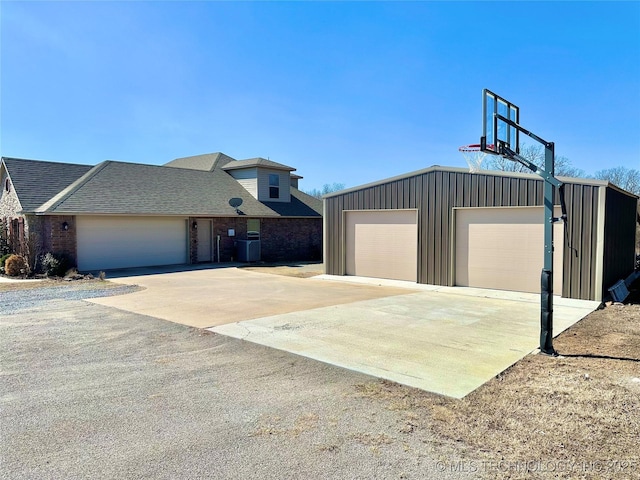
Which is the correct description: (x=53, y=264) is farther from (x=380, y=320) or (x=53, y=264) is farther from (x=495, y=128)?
(x=495, y=128)

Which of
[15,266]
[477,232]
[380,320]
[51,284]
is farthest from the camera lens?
[15,266]

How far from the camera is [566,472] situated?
10.4 ft

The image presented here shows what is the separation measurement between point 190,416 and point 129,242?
15.4 m

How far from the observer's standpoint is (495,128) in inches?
258

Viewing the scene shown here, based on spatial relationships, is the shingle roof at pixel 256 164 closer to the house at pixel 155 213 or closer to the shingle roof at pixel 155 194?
the house at pixel 155 213

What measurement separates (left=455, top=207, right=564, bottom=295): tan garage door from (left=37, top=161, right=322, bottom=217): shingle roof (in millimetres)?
11294

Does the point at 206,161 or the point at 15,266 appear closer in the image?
the point at 15,266

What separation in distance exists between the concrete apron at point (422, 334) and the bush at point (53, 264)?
10.4 m

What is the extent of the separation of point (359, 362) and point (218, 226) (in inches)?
628

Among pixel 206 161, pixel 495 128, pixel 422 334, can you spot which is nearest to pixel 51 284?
pixel 422 334

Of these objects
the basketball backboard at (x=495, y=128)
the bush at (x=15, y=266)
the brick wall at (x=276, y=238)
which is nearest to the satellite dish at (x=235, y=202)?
the brick wall at (x=276, y=238)

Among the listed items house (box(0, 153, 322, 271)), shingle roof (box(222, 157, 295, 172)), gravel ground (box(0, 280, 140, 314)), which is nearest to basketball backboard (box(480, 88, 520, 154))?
gravel ground (box(0, 280, 140, 314))

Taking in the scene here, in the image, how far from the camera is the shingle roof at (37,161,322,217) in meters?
16.9

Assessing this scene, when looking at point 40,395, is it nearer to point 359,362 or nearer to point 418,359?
point 359,362
